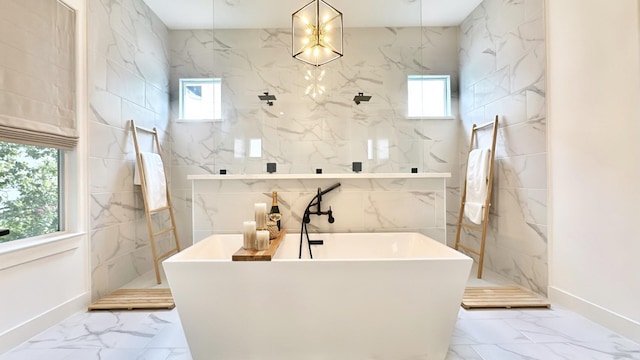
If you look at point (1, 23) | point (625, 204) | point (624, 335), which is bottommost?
point (624, 335)

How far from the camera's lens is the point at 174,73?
362cm

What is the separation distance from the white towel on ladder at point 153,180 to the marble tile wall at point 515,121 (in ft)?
11.4

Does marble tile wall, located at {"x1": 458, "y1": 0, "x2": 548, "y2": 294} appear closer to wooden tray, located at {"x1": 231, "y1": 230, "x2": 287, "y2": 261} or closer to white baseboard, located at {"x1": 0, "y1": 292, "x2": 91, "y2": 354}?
wooden tray, located at {"x1": 231, "y1": 230, "x2": 287, "y2": 261}

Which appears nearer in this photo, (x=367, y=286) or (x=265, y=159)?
(x=367, y=286)

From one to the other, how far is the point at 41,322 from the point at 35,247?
0.49 m

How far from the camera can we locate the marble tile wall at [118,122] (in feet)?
7.79

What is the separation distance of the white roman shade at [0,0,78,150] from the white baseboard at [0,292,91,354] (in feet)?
3.71

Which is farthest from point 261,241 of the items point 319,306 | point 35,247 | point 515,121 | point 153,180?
point 515,121

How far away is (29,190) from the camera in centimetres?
192

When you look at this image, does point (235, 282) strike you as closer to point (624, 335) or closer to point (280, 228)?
point (280, 228)

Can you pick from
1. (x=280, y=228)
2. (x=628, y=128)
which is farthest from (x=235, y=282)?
(x=628, y=128)

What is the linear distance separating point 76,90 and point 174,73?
1.55 metres

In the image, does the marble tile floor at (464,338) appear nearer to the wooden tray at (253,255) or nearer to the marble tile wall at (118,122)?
the marble tile wall at (118,122)

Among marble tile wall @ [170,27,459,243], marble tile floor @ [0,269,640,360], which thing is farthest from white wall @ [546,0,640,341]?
marble tile wall @ [170,27,459,243]
